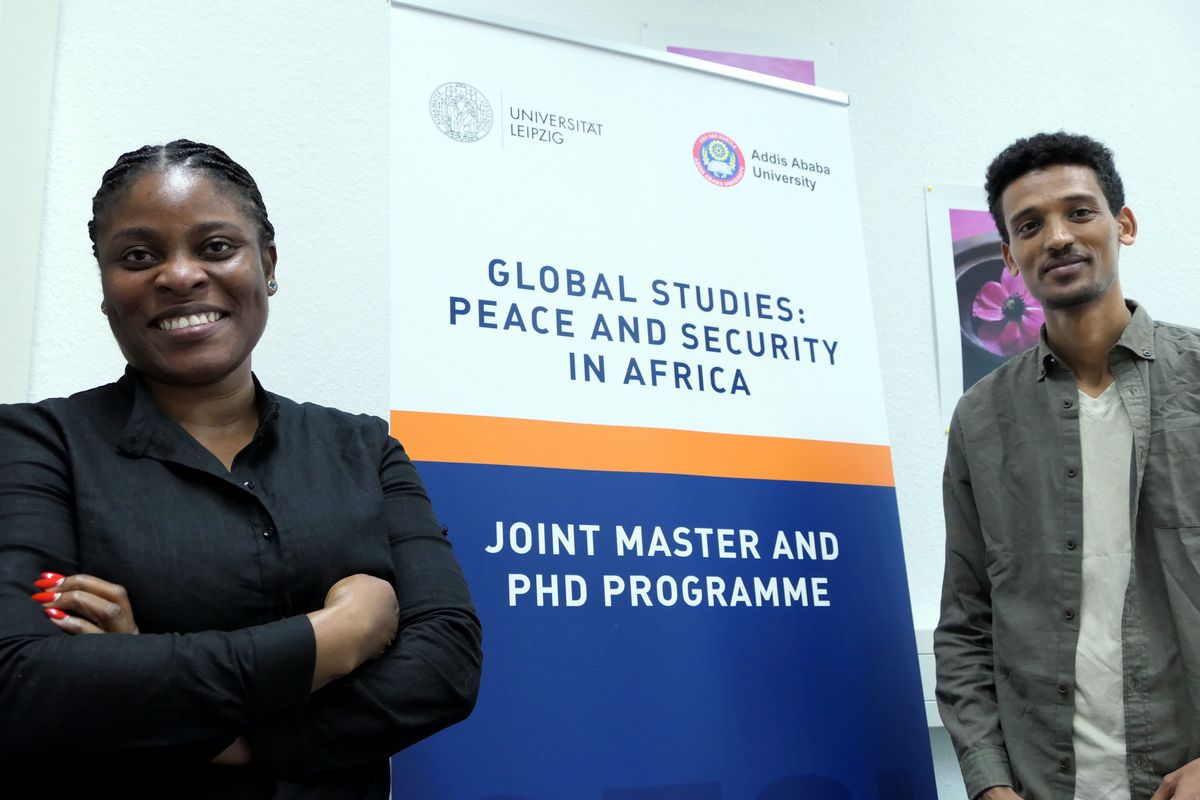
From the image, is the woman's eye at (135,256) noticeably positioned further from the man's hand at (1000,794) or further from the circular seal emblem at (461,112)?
the man's hand at (1000,794)

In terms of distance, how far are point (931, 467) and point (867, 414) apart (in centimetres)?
53

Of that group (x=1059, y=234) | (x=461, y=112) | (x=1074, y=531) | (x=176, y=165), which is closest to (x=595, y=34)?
(x=461, y=112)

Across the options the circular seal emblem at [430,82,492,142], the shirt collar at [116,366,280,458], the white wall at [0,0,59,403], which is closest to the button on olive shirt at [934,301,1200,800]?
the circular seal emblem at [430,82,492,142]

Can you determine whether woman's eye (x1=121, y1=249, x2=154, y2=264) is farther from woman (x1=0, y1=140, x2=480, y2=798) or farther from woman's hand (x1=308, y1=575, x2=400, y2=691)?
woman's hand (x1=308, y1=575, x2=400, y2=691)

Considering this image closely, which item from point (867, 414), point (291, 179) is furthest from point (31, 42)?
point (867, 414)

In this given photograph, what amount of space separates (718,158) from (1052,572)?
990 mm

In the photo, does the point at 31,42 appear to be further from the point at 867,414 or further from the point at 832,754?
the point at 832,754

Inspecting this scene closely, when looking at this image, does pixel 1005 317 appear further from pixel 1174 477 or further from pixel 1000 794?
pixel 1000 794

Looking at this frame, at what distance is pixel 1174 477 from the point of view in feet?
5.18

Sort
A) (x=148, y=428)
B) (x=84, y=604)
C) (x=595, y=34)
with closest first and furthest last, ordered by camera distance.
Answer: (x=84, y=604) → (x=148, y=428) → (x=595, y=34)

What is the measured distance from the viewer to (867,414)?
2.05 meters

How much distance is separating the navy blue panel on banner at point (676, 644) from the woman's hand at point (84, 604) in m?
0.62

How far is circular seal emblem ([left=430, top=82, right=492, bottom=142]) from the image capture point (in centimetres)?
181

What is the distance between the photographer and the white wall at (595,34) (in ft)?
6.36
